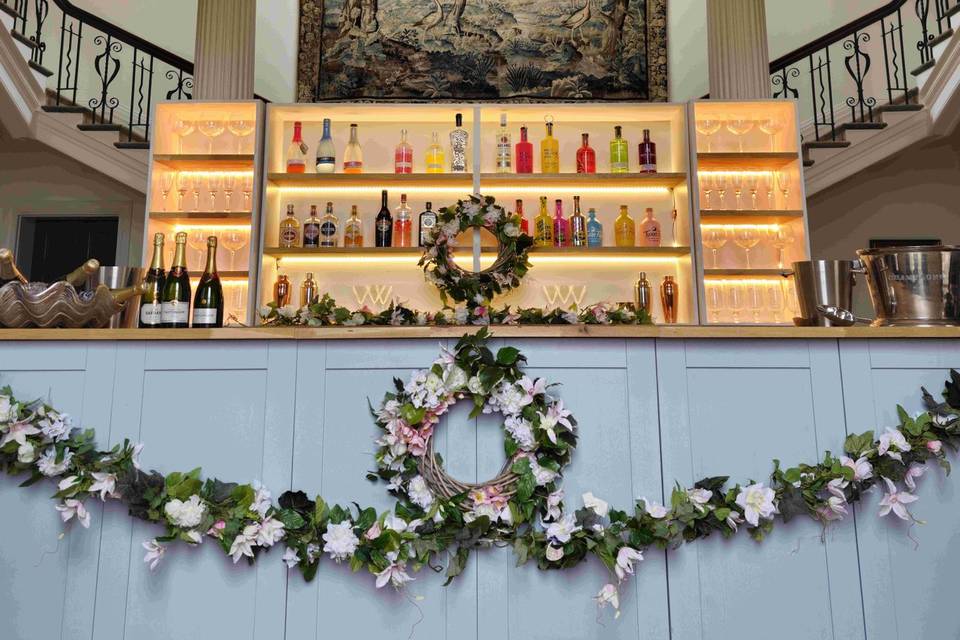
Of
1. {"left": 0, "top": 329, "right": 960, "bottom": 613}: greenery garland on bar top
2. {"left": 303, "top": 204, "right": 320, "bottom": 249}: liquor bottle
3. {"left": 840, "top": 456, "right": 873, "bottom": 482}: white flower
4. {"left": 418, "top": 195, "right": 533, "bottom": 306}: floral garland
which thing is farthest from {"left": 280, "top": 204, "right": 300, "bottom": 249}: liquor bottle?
{"left": 840, "top": 456, "right": 873, "bottom": 482}: white flower

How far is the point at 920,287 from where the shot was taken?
6.60ft

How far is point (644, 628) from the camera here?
1742mm

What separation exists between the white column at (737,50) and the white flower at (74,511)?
4078 millimetres

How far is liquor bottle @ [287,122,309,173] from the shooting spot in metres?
4.53

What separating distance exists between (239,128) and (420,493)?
346cm

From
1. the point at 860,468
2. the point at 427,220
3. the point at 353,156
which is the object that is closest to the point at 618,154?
the point at 427,220

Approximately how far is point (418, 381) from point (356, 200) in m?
3.06

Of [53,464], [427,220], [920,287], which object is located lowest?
[53,464]

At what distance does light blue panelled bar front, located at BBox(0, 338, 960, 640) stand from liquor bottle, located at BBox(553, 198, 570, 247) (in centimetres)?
268

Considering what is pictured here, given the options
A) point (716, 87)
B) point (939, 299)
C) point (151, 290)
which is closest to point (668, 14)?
point (716, 87)

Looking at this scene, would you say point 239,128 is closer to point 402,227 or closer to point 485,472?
point 402,227

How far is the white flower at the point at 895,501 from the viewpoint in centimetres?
178

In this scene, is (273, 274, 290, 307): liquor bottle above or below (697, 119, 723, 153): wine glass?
below

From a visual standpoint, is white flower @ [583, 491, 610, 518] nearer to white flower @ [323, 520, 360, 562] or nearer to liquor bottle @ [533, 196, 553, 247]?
white flower @ [323, 520, 360, 562]
